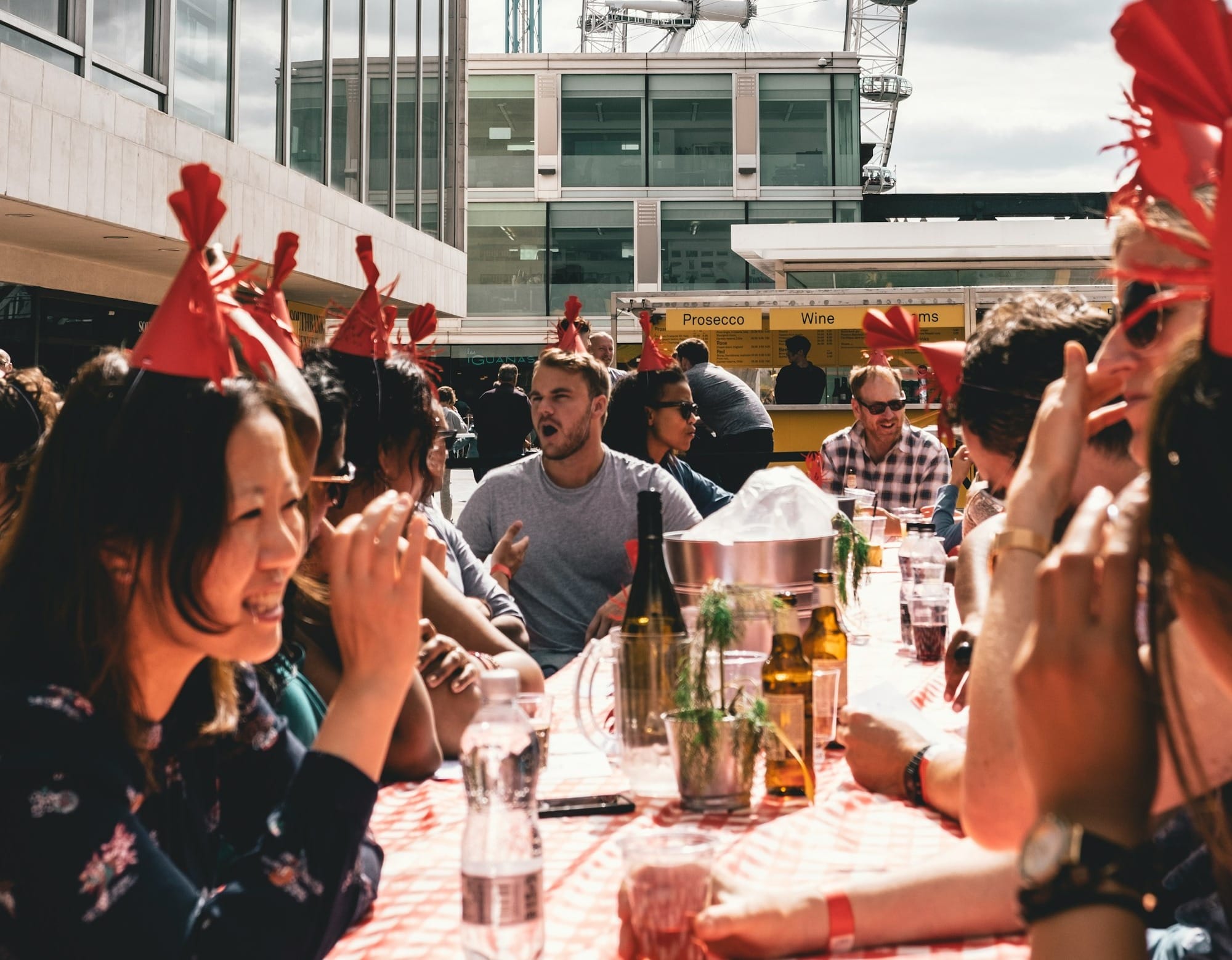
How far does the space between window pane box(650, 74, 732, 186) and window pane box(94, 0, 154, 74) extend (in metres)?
19.9

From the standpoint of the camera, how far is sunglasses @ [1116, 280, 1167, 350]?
67.6 inches

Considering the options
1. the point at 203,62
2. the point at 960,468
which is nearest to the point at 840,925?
the point at 960,468

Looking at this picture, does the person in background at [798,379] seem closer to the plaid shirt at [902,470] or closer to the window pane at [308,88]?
the plaid shirt at [902,470]

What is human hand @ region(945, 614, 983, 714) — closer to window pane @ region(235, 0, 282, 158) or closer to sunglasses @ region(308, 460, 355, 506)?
sunglasses @ region(308, 460, 355, 506)

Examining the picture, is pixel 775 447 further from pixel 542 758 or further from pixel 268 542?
pixel 268 542

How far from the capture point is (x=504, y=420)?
12.5 meters

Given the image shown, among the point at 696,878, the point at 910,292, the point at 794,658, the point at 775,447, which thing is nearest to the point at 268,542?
the point at 696,878

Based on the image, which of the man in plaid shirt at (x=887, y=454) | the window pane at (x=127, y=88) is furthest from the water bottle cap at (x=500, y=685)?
the window pane at (x=127, y=88)

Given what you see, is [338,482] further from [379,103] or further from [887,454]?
[379,103]

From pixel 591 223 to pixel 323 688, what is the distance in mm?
28735

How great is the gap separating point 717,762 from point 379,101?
18.2 m

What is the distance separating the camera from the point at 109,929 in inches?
43.4

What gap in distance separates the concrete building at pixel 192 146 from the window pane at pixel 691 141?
1024 centimetres

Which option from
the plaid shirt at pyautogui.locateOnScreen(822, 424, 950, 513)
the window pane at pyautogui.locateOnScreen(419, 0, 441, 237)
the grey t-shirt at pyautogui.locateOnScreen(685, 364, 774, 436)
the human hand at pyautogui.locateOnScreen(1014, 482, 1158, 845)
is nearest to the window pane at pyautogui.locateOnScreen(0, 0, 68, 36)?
the grey t-shirt at pyautogui.locateOnScreen(685, 364, 774, 436)
